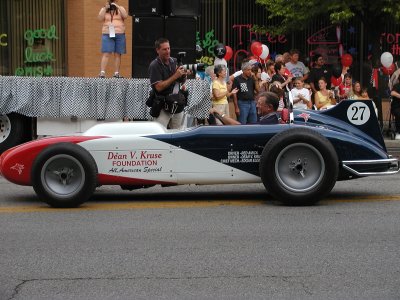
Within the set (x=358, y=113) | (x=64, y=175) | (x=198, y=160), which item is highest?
(x=358, y=113)

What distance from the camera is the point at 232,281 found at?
22.3ft

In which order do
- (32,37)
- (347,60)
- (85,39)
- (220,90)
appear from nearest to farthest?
(220,90) < (85,39) < (347,60) < (32,37)

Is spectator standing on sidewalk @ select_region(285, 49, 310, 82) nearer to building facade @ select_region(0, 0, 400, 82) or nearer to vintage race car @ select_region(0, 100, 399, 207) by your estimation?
building facade @ select_region(0, 0, 400, 82)

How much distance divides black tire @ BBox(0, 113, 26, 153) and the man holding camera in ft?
12.6

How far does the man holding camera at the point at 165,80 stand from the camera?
1151 cm

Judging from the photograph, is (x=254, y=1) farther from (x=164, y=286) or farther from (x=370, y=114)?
(x=164, y=286)

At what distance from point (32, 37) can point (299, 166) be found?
43.6 ft

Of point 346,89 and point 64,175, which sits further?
point 346,89

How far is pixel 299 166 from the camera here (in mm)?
9688

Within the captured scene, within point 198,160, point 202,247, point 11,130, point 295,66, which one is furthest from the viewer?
point 295,66

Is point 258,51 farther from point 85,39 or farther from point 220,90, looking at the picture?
point 85,39

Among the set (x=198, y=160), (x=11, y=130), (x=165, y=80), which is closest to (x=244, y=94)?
(x=11, y=130)

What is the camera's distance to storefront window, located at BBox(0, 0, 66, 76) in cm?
2158

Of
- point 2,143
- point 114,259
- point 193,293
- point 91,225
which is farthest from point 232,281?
point 2,143
